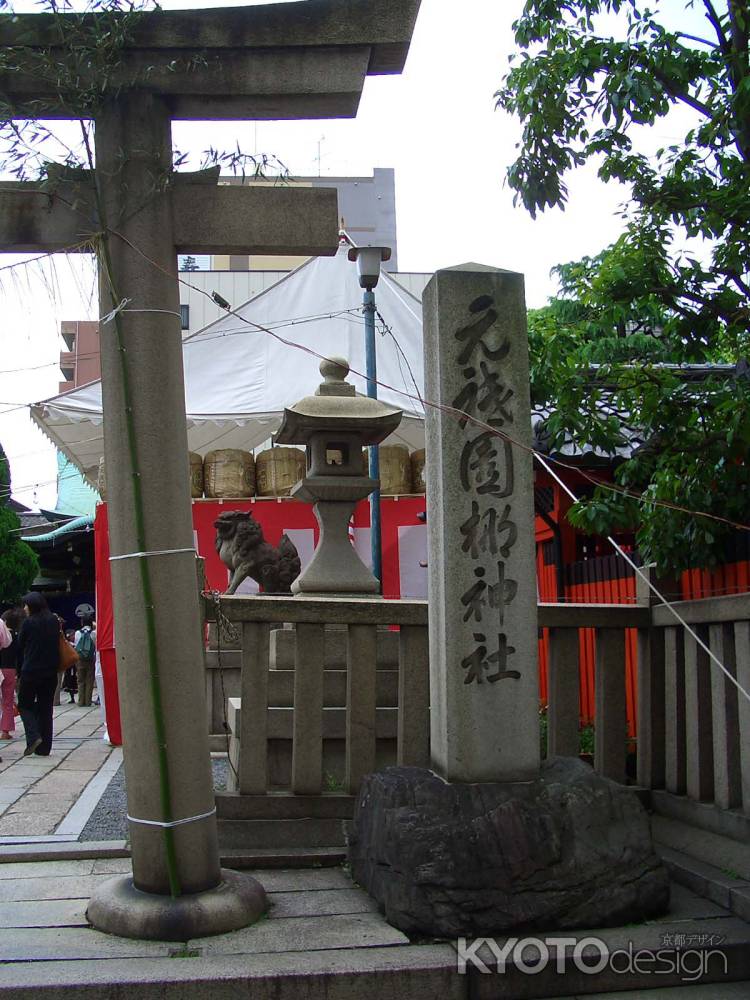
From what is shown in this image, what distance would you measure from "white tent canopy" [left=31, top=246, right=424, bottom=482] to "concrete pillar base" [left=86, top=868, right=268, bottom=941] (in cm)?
859

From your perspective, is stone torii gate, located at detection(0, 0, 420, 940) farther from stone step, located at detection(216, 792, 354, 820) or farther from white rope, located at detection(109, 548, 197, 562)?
stone step, located at detection(216, 792, 354, 820)

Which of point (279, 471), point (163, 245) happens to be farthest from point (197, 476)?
point (163, 245)

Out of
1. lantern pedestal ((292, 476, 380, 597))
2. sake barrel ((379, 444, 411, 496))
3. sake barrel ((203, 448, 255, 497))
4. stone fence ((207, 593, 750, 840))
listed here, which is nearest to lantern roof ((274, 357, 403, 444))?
lantern pedestal ((292, 476, 380, 597))

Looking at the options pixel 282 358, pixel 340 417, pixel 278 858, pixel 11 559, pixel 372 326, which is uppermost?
pixel 282 358

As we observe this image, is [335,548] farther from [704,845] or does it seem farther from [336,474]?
[704,845]

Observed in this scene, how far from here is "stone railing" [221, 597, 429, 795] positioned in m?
5.54

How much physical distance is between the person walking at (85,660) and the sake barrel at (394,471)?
8872 mm

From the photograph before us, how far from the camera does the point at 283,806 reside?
5.54 metres

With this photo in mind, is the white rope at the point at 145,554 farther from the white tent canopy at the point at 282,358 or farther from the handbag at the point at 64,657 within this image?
the white tent canopy at the point at 282,358

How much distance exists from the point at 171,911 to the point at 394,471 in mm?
9476

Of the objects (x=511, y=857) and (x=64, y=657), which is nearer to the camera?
(x=511, y=857)

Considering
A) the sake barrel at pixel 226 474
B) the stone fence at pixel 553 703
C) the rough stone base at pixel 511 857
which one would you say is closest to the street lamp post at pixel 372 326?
the sake barrel at pixel 226 474

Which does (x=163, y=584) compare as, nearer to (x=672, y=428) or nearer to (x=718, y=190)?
(x=672, y=428)

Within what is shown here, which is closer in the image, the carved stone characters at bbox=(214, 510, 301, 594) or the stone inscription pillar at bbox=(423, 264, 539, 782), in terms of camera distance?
the stone inscription pillar at bbox=(423, 264, 539, 782)
